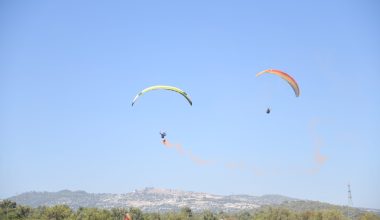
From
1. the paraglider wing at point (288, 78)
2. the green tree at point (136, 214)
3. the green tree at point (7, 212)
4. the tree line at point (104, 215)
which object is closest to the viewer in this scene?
the paraglider wing at point (288, 78)

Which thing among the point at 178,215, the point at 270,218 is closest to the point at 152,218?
the point at 178,215

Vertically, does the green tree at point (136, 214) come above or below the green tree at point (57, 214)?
above

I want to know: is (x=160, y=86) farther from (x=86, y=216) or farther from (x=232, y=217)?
(x=232, y=217)

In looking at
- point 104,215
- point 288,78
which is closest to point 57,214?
point 104,215

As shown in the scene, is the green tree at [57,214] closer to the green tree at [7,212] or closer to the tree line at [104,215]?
the tree line at [104,215]

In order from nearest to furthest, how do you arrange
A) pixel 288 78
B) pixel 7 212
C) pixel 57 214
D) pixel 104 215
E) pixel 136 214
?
pixel 288 78, pixel 57 214, pixel 104 215, pixel 7 212, pixel 136 214

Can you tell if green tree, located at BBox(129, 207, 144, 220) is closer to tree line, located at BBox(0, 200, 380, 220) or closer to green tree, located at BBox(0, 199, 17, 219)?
tree line, located at BBox(0, 200, 380, 220)

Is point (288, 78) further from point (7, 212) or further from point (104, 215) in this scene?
point (7, 212)

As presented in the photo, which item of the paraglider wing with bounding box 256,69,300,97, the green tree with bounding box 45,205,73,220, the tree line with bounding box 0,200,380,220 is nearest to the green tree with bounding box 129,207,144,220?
the tree line with bounding box 0,200,380,220

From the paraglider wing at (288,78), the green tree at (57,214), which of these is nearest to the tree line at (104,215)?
the green tree at (57,214)

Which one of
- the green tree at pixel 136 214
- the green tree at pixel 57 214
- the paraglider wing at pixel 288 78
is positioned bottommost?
the green tree at pixel 57 214

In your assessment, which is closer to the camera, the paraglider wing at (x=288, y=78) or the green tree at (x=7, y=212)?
the paraglider wing at (x=288, y=78)

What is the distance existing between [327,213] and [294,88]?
86479 mm

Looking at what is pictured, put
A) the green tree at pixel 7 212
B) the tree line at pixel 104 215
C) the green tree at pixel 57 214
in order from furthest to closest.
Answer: the tree line at pixel 104 215, the green tree at pixel 57 214, the green tree at pixel 7 212
